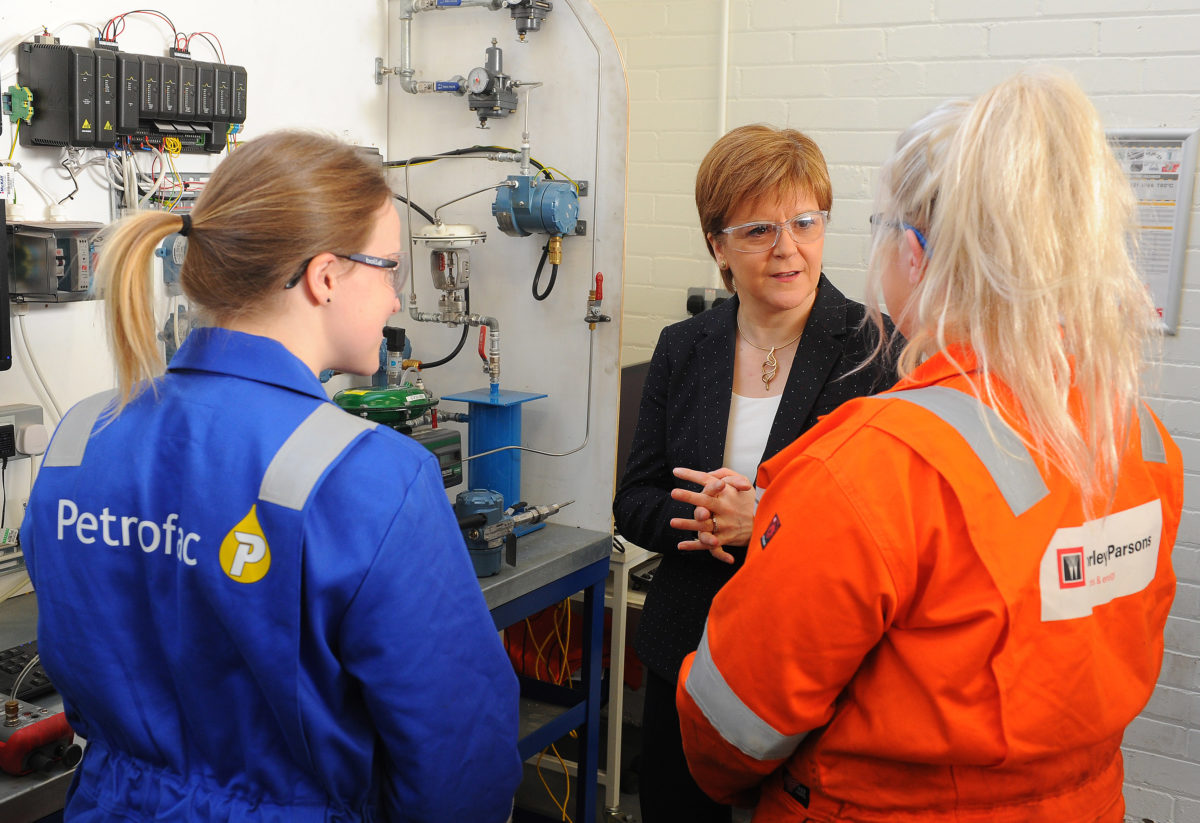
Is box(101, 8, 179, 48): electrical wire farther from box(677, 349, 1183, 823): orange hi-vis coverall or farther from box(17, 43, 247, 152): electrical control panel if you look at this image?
box(677, 349, 1183, 823): orange hi-vis coverall

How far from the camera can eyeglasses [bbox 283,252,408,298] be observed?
1.04 m

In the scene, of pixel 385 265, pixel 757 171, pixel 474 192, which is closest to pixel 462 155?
pixel 474 192

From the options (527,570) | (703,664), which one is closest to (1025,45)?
(527,570)

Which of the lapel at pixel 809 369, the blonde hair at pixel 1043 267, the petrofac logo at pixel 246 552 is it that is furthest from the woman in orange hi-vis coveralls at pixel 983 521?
the lapel at pixel 809 369

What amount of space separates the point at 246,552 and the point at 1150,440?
0.92 meters

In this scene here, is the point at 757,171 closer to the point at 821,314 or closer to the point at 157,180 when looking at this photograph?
the point at 821,314

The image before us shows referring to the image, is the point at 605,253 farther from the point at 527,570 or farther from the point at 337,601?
the point at 337,601

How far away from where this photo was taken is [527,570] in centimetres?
213

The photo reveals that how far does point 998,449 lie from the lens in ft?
2.93

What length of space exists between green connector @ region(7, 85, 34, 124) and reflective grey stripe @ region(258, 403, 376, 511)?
1.35 m

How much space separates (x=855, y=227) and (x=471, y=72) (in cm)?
127

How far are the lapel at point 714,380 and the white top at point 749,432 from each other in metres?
0.02

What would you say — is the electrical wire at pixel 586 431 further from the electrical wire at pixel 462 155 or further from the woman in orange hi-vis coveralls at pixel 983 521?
the woman in orange hi-vis coveralls at pixel 983 521

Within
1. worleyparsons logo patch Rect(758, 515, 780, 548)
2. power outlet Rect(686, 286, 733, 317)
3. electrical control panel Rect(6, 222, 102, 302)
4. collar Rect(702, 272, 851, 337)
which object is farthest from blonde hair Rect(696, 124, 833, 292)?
power outlet Rect(686, 286, 733, 317)
